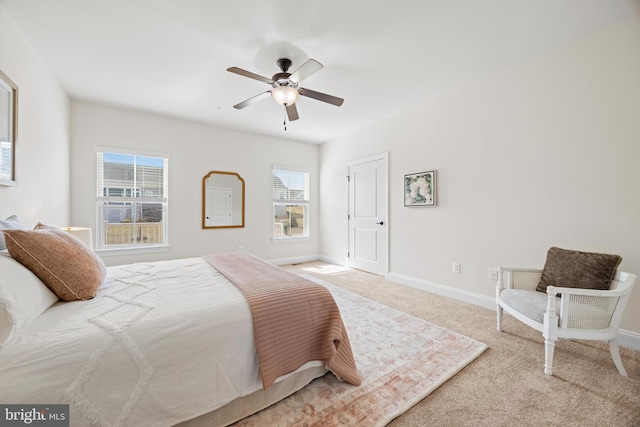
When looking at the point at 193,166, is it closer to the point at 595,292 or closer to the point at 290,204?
the point at 290,204

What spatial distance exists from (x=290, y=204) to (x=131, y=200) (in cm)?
267

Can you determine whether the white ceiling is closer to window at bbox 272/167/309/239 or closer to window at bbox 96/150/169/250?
window at bbox 96/150/169/250

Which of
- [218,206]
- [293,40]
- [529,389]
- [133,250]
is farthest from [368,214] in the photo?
[133,250]

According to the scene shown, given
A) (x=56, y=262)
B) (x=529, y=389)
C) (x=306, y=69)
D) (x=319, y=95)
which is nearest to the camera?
(x=56, y=262)

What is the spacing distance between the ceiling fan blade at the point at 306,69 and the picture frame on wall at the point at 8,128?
6.96ft

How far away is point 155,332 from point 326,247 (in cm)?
451

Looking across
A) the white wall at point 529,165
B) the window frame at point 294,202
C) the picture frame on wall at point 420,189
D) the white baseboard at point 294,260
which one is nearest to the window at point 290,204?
the window frame at point 294,202

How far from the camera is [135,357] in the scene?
1.08m

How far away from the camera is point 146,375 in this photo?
1.09m

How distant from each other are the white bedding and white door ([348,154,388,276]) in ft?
10.6

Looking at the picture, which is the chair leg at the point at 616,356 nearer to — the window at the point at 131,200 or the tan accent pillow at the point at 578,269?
the tan accent pillow at the point at 578,269

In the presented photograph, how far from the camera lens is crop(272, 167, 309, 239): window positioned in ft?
17.2

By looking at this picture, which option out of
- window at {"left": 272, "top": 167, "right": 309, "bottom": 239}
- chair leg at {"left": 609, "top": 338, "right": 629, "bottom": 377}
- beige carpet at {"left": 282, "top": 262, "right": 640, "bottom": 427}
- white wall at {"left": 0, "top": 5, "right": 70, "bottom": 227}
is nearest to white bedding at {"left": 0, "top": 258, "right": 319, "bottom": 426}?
beige carpet at {"left": 282, "top": 262, "right": 640, "bottom": 427}

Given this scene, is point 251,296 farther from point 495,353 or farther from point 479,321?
point 479,321
